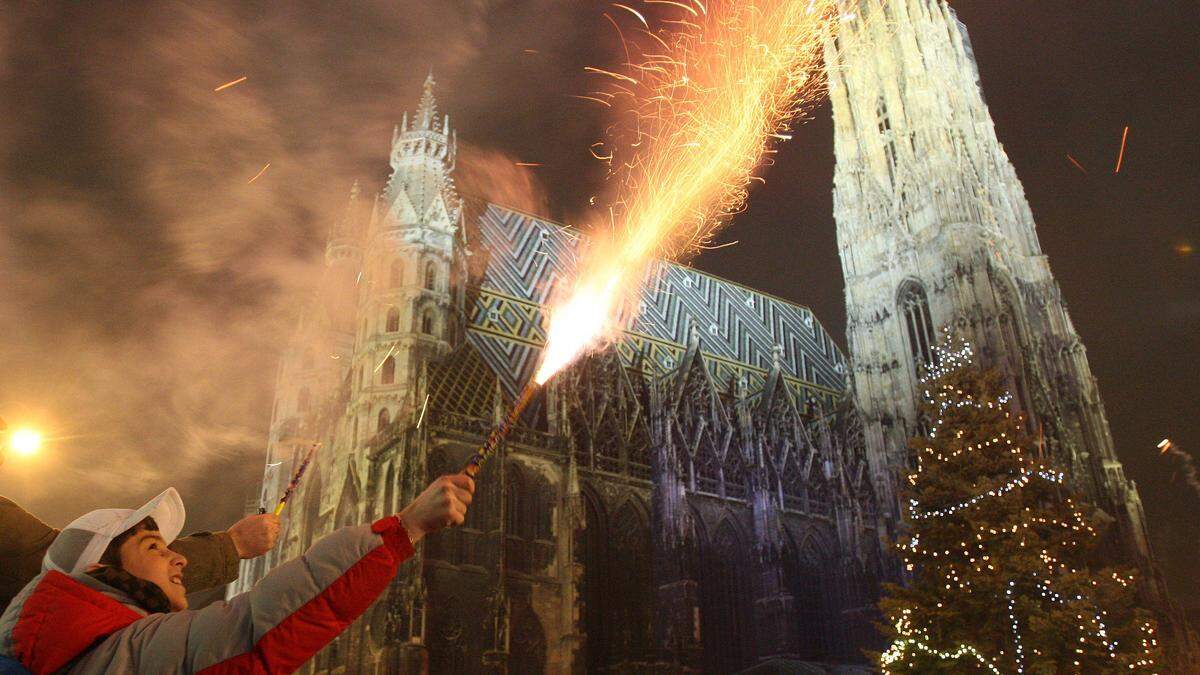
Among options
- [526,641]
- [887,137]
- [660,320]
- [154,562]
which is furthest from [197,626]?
[887,137]

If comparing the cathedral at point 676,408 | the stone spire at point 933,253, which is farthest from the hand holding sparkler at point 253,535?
the stone spire at point 933,253

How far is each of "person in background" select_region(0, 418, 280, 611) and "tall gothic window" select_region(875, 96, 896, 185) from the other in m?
38.0

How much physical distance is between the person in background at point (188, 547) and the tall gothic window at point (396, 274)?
2276cm

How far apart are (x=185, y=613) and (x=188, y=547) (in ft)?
5.75

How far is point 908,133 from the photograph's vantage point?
3759cm

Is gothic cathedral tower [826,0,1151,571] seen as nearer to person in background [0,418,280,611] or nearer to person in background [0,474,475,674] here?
person in background [0,418,280,611]

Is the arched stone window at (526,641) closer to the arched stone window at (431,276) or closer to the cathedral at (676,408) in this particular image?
the cathedral at (676,408)

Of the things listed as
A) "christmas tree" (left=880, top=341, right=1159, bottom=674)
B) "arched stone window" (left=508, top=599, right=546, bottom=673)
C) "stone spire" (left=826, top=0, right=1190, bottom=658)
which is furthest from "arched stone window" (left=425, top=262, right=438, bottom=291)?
"stone spire" (left=826, top=0, right=1190, bottom=658)

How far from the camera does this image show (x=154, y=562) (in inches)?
95.2

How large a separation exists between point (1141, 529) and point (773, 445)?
15536 mm

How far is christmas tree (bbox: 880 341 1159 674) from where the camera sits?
14641mm

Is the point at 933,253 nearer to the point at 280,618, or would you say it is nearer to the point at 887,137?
the point at 887,137

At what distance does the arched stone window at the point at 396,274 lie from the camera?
1027 inches

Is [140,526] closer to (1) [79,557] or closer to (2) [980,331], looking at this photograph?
(1) [79,557]
